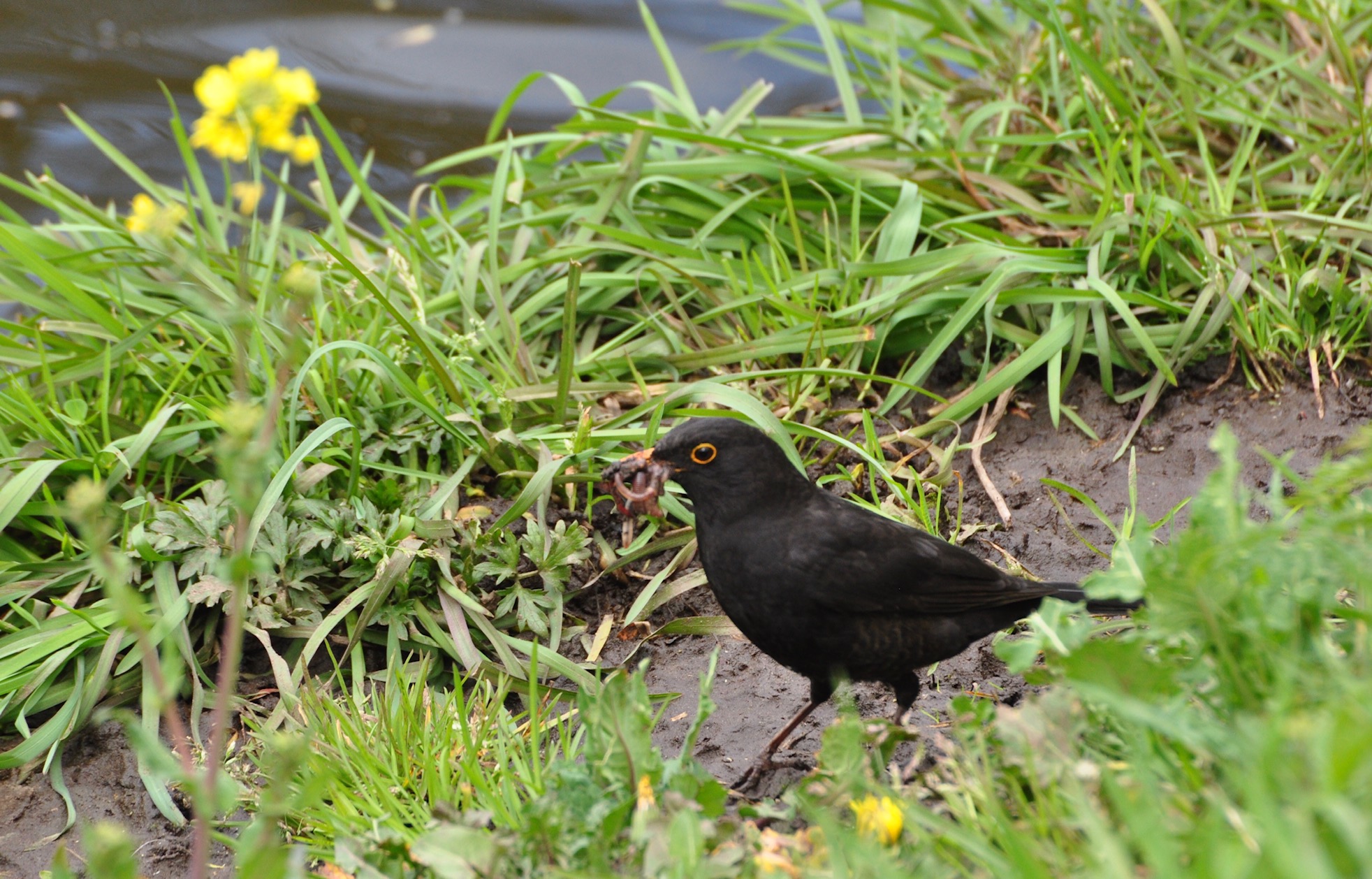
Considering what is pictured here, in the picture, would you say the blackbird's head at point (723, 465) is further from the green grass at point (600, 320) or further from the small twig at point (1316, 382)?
the small twig at point (1316, 382)

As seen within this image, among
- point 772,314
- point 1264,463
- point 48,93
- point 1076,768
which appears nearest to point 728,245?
point 772,314

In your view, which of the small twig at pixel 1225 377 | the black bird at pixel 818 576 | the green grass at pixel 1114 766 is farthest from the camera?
the small twig at pixel 1225 377

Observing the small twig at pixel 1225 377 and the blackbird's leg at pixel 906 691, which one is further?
the small twig at pixel 1225 377

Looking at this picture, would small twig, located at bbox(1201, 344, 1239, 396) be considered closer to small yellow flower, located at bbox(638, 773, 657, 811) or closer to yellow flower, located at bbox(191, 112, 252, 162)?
small yellow flower, located at bbox(638, 773, 657, 811)

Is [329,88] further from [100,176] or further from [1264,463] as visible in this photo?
[1264,463]

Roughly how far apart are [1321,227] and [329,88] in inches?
242

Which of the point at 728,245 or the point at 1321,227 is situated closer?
the point at 1321,227

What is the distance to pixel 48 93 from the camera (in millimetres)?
7430

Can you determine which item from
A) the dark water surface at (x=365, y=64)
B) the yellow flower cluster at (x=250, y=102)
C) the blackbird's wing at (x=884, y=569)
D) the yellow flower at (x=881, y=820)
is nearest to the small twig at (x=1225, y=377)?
the blackbird's wing at (x=884, y=569)

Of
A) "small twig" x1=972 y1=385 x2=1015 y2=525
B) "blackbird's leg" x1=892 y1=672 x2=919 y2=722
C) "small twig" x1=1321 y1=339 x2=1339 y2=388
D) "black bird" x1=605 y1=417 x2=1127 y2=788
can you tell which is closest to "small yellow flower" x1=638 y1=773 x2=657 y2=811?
"black bird" x1=605 y1=417 x2=1127 y2=788

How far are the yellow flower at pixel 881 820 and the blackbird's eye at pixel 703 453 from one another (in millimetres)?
1277

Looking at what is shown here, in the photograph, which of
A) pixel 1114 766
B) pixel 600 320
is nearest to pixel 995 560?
pixel 1114 766

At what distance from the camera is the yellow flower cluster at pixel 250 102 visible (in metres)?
1.66

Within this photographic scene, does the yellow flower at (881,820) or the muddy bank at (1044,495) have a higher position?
the yellow flower at (881,820)
